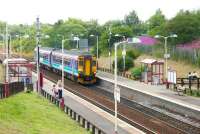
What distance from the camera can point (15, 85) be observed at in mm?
47125

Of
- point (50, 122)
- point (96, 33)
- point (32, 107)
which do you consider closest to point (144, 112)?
point (32, 107)

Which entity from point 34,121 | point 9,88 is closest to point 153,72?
point 9,88

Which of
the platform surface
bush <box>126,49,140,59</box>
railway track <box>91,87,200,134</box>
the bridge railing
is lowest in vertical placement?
railway track <box>91,87,200,134</box>

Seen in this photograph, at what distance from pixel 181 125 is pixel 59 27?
10882cm

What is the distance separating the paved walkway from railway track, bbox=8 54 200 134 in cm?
84

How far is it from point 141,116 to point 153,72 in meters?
20.2

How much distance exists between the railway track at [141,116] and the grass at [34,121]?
4850mm

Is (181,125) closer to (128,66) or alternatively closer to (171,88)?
(171,88)

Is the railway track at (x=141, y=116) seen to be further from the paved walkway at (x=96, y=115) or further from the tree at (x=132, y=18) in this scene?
the tree at (x=132, y=18)

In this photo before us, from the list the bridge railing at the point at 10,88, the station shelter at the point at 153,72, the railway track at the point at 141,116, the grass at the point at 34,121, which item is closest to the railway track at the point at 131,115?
the railway track at the point at 141,116

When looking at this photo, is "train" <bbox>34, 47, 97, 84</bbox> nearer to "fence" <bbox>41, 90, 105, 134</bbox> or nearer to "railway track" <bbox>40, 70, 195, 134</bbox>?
"railway track" <bbox>40, 70, 195, 134</bbox>

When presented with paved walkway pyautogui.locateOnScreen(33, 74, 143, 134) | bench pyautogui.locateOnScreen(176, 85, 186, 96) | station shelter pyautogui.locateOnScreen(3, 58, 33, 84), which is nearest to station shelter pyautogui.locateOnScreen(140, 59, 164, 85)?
bench pyautogui.locateOnScreen(176, 85, 186, 96)

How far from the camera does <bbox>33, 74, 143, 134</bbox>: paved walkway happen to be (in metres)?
33.8

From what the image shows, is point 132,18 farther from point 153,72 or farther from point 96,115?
point 96,115
